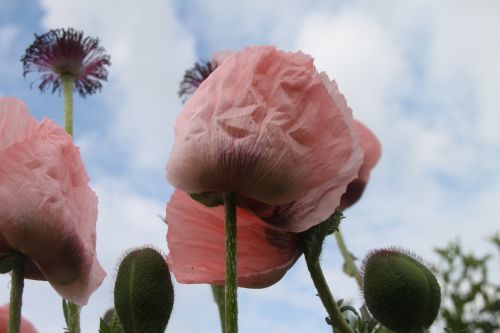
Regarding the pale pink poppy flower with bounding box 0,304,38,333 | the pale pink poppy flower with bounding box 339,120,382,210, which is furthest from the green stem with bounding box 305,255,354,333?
the pale pink poppy flower with bounding box 339,120,382,210

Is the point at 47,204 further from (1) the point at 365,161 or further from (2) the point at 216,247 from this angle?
(1) the point at 365,161

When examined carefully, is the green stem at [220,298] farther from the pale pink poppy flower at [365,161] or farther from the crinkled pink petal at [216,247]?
the pale pink poppy flower at [365,161]

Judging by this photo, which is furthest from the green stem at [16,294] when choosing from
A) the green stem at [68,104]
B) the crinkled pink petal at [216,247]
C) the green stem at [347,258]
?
the green stem at [347,258]

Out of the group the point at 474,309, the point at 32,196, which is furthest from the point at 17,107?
the point at 474,309

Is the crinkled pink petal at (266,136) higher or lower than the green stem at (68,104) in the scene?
lower

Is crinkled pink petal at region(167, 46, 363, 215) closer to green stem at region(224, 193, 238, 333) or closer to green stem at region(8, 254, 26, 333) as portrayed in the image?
green stem at region(224, 193, 238, 333)

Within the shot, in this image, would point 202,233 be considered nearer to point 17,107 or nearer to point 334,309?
point 334,309

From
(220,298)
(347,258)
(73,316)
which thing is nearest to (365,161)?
(347,258)
